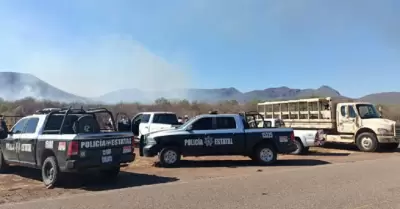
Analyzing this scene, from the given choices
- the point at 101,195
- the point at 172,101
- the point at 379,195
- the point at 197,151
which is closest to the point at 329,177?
the point at 379,195

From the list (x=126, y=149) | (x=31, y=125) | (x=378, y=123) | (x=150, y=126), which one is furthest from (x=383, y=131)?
(x=31, y=125)

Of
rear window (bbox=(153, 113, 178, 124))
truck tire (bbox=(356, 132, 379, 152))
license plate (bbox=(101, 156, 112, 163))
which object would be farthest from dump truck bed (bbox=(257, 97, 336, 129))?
license plate (bbox=(101, 156, 112, 163))

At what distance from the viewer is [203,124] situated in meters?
15.8

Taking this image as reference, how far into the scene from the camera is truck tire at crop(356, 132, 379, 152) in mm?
20891

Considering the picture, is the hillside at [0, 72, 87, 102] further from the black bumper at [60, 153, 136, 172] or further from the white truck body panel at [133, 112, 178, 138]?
the black bumper at [60, 153, 136, 172]

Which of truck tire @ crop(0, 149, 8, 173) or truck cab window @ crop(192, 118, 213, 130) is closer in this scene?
truck tire @ crop(0, 149, 8, 173)

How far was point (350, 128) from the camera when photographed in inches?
857

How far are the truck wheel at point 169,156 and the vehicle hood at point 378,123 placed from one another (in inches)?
419

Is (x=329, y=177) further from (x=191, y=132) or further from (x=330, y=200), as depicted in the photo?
(x=191, y=132)

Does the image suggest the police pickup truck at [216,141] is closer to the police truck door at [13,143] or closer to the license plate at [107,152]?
the license plate at [107,152]

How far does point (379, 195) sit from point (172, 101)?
147ft

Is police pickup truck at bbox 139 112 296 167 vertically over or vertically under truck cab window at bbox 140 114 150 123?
under

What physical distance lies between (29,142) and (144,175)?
339 centimetres

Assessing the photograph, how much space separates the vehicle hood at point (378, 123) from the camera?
20.8 meters
